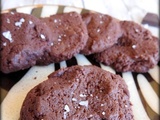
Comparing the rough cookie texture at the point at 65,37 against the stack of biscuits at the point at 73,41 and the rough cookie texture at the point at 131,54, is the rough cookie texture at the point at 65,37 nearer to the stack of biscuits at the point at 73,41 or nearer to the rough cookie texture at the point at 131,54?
the stack of biscuits at the point at 73,41

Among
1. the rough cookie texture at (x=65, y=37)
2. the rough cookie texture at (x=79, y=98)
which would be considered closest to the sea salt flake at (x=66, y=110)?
the rough cookie texture at (x=79, y=98)

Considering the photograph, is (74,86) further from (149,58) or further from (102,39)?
(149,58)

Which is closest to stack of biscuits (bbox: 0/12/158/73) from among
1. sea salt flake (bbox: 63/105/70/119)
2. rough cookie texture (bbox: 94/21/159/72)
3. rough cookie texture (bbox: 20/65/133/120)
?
rough cookie texture (bbox: 94/21/159/72)

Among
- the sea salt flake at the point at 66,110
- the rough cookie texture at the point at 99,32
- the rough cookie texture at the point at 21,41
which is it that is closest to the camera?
the sea salt flake at the point at 66,110

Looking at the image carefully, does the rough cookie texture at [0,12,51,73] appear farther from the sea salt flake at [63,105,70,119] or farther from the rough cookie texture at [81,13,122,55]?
the sea salt flake at [63,105,70,119]

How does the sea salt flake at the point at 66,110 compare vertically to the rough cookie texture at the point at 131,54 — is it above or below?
below
